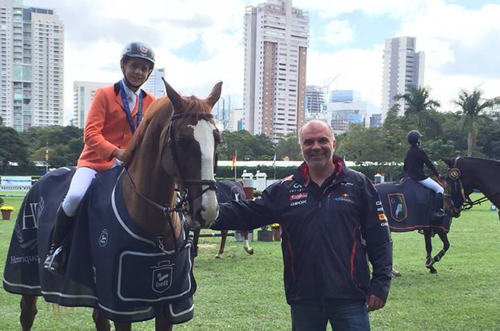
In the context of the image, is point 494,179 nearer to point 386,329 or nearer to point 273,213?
point 386,329

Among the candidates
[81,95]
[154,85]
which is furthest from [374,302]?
[81,95]

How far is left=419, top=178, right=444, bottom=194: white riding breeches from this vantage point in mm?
9297

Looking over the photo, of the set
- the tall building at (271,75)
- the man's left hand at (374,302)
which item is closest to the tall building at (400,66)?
the tall building at (271,75)

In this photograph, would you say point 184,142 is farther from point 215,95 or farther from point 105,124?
point 105,124

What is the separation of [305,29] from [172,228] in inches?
5065

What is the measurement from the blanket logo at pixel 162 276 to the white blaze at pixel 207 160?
825 millimetres

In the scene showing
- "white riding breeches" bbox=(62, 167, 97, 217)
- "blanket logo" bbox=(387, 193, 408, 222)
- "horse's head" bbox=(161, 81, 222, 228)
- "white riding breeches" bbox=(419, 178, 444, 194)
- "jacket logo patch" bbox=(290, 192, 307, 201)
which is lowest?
"blanket logo" bbox=(387, 193, 408, 222)

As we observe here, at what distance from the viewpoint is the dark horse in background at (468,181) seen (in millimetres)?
7617

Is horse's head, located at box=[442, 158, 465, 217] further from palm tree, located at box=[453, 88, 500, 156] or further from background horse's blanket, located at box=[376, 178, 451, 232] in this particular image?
palm tree, located at box=[453, 88, 500, 156]

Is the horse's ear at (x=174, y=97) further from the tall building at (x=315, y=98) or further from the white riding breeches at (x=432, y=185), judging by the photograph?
the tall building at (x=315, y=98)

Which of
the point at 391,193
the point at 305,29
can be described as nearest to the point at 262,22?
the point at 305,29

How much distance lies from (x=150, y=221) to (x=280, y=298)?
13.3 ft

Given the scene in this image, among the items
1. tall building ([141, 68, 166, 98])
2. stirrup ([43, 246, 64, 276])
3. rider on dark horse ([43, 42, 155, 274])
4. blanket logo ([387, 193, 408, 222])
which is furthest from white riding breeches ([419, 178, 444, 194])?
stirrup ([43, 246, 64, 276])

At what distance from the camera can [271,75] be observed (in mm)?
117375
